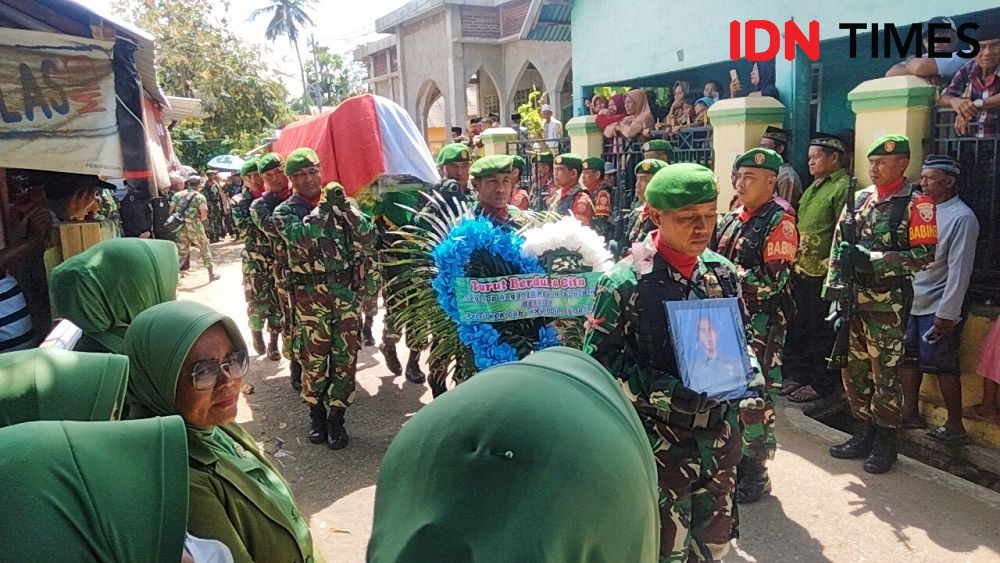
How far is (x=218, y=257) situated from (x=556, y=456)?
53.8ft

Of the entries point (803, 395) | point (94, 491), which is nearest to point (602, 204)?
point (803, 395)

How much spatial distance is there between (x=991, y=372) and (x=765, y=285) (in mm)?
1663

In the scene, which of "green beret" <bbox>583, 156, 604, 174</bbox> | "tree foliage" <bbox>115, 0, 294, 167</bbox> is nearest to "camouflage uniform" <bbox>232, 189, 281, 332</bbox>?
"green beret" <bbox>583, 156, 604, 174</bbox>

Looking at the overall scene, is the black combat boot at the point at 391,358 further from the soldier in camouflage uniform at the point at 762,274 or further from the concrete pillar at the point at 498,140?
the concrete pillar at the point at 498,140

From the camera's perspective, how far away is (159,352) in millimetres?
1743

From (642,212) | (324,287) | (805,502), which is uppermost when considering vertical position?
(642,212)

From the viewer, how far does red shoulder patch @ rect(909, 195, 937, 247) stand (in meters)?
3.97

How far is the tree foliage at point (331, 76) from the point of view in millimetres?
53219

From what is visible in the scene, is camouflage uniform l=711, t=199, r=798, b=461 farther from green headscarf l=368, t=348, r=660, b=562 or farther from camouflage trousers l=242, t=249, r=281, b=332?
camouflage trousers l=242, t=249, r=281, b=332

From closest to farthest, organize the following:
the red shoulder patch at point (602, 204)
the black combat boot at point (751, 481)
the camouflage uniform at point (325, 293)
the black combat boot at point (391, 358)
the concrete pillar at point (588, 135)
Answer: the black combat boot at point (751, 481) → the camouflage uniform at point (325, 293) → the black combat boot at point (391, 358) → the red shoulder patch at point (602, 204) → the concrete pillar at point (588, 135)

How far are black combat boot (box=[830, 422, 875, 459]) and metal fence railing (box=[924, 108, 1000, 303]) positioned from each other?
1.21 meters

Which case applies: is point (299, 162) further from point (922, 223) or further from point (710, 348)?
point (922, 223)

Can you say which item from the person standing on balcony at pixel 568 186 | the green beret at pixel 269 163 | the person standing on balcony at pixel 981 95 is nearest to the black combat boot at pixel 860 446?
the person standing on balcony at pixel 981 95

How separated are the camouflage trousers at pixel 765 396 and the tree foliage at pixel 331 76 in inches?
2060
